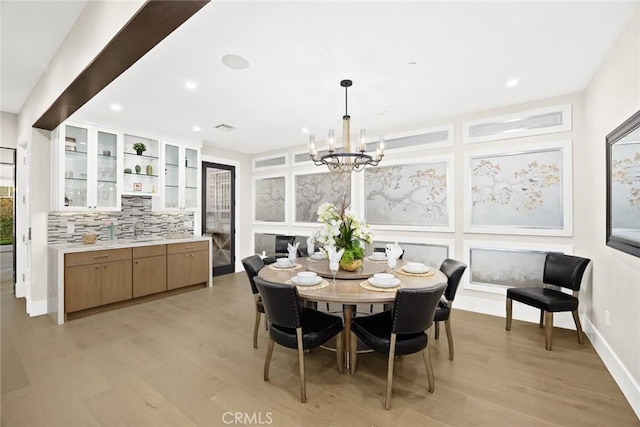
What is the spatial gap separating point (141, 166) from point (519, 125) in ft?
18.4

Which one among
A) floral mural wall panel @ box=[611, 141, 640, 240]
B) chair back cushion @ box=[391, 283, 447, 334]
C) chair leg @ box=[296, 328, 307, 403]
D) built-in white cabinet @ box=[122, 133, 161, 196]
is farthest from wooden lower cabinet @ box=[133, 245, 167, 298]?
floral mural wall panel @ box=[611, 141, 640, 240]

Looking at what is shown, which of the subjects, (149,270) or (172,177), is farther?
(172,177)

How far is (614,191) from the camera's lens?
2371 millimetres

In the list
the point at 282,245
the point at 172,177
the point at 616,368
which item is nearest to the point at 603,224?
the point at 616,368

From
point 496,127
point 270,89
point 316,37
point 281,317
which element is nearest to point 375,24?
point 316,37

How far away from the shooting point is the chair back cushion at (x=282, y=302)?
2074mm

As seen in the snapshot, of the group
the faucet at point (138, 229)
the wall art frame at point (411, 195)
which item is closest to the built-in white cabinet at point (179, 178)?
the faucet at point (138, 229)

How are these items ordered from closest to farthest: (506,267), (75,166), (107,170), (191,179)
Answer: (506,267), (75,166), (107,170), (191,179)

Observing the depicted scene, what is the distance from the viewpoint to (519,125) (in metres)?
3.70

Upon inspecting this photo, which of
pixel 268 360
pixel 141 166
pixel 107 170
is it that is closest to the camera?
pixel 268 360

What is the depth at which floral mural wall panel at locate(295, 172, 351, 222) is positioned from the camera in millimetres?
5285

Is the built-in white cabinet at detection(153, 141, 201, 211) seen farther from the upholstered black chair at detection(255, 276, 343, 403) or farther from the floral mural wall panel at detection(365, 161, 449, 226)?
the upholstered black chair at detection(255, 276, 343, 403)

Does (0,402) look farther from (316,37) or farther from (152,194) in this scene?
(316,37)

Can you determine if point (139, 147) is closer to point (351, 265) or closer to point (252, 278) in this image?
point (252, 278)
